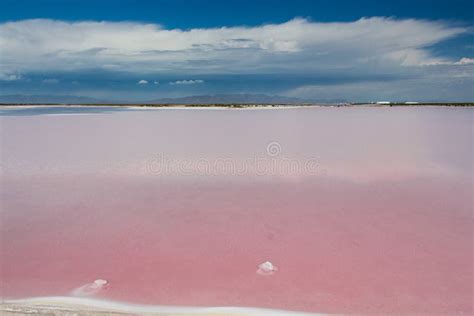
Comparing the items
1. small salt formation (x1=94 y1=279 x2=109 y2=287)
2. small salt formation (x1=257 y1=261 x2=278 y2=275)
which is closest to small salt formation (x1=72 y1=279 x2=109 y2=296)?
small salt formation (x1=94 y1=279 x2=109 y2=287)

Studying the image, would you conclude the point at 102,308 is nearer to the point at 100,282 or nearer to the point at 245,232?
the point at 100,282

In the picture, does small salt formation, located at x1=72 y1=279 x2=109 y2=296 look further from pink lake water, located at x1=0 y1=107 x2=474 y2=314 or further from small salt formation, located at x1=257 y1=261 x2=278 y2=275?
small salt formation, located at x1=257 y1=261 x2=278 y2=275

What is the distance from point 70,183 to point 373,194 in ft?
15.1

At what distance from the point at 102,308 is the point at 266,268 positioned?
135 centimetres

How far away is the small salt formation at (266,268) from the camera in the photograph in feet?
10.8

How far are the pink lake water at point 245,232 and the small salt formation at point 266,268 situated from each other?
0.05 m

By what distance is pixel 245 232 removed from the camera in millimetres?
4156

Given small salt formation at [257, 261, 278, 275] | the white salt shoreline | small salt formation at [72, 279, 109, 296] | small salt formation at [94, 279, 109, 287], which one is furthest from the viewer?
small salt formation at [257, 261, 278, 275]

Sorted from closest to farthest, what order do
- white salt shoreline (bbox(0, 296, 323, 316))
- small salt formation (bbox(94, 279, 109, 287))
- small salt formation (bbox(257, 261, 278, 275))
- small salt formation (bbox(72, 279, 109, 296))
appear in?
white salt shoreline (bbox(0, 296, 323, 316)) < small salt formation (bbox(72, 279, 109, 296)) < small salt formation (bbox(94, 279, 109, 287)) < small salt formation (bbox(257, 261, 278, 275))

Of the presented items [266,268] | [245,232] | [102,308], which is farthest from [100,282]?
[245,232]

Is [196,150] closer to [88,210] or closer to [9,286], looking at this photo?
[88,210]

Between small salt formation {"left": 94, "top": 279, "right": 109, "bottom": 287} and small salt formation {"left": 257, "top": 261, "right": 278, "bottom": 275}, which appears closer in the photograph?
small salt formation {"left": 94, "top": 279, "right": 109, "bottom": 287}

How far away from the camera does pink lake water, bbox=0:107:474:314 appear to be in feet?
9.90

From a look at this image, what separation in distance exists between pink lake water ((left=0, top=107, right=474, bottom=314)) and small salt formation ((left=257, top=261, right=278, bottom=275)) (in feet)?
0.18
